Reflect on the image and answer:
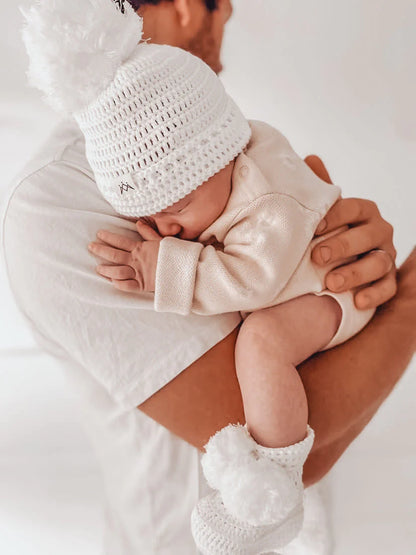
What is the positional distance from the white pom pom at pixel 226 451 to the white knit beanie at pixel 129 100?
0.34m

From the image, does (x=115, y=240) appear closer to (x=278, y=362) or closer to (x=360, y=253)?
(x=278, y=362)

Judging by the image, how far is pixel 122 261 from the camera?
106 centimetres

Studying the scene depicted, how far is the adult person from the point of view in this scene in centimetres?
107

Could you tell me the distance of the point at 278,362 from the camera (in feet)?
3.44

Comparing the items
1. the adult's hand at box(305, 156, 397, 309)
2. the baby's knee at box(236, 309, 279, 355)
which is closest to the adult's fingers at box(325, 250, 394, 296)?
the adult's hand at box(305, 156, 397, 309)

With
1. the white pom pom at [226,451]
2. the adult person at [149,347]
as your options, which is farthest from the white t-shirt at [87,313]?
the white pom pom at [226,451]

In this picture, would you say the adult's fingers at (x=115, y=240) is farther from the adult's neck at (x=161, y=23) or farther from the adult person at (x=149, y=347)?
the adult's neck at (x=161, y=23)

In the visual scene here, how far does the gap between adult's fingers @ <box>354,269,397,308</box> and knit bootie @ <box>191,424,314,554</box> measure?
0.23 metres

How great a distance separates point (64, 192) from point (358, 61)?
1509 mm

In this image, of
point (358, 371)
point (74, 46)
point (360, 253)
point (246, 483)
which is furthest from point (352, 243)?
point (74, 46)

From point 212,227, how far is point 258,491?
1.29 ft

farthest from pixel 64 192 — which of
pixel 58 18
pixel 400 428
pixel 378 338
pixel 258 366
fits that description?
pixel 400 428

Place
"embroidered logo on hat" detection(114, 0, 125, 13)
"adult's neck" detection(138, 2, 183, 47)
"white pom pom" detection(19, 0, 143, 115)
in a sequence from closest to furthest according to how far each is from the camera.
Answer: "white pom pom" detection(19, 0, 143, 115), "embroidered logo on hat" detection(114, 0, 125, 13), "adult's neck" detection(138, 2, 183, 47)

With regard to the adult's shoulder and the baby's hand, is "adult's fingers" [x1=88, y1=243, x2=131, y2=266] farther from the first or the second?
the adult's shoulder
